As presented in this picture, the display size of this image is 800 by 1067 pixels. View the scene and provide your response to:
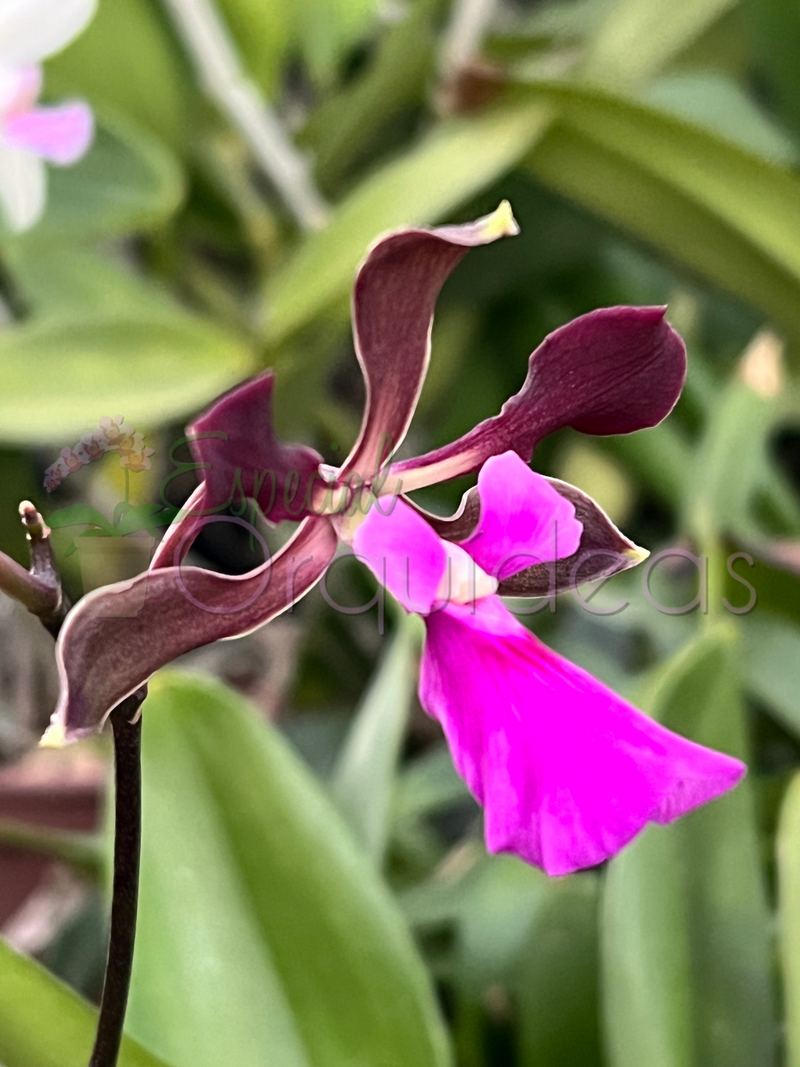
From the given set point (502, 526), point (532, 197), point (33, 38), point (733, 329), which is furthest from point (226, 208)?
point (502, 526)

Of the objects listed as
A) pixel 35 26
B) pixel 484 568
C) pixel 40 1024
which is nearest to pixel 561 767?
pixel 484 568

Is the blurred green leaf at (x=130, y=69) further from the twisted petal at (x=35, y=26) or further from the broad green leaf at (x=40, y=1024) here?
the broad green leaf at (x=40, y=1024)

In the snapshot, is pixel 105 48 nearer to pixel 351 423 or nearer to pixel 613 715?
pixel 351 423

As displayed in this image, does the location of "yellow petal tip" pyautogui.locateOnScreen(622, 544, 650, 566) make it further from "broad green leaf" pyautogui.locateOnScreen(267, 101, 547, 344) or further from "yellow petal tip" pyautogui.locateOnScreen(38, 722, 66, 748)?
"broad green leaf" pyautogui.locateOnScreen(267, 101, 547, 344)

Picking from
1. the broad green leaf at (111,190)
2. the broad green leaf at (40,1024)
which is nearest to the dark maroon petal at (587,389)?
the broad green leaf at (40,1024)

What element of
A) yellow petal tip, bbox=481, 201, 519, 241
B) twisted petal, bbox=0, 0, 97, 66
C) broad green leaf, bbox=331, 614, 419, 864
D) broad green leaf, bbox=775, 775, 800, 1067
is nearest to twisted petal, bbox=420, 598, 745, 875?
yellow petal tip, bbox=481, 201, 519, 241

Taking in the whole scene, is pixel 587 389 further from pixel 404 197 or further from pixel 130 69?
pixel 130 69
